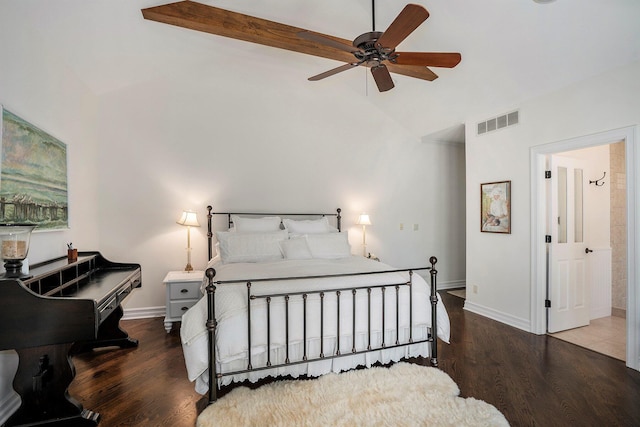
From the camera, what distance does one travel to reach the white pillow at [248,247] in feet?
11.2

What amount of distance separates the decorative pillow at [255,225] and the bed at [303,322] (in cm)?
84

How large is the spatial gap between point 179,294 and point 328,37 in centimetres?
299

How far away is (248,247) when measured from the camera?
3453 mm

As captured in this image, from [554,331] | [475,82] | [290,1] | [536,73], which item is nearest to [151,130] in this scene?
[290,1]

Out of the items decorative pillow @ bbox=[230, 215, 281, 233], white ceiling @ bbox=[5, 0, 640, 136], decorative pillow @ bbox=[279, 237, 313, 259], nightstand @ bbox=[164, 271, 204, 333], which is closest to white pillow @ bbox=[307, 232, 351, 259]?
decorative pillow @ bbox=[279, 237, 313, 259]

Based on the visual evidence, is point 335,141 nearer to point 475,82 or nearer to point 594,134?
point 475,82

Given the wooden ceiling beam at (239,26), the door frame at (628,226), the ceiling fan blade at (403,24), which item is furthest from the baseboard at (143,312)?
the door frame at (628,226)

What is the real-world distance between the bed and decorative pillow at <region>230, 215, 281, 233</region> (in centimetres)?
84

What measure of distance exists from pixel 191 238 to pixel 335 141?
2.48 meters

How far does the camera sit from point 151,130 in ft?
12.5

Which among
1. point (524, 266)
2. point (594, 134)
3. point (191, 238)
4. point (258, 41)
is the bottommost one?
point (524, 266)

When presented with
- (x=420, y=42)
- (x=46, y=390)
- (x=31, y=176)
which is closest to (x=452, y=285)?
(x=420, y=42)

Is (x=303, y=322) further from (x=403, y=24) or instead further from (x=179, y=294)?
(x=403, y=24)

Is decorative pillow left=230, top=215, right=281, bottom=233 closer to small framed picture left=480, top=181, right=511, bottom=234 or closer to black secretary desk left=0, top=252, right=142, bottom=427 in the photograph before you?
black secretary desk left=0, top=252, right=142, bottom=427
